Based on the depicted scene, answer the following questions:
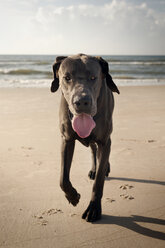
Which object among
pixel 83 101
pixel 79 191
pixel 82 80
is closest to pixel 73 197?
pixel 79 191

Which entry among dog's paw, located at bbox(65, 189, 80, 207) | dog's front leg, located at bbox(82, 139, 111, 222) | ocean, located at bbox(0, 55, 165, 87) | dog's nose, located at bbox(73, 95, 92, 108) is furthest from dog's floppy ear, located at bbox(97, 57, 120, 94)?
ocean, located at bbox(0, 55, 165, 87)

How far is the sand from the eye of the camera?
2564 mm

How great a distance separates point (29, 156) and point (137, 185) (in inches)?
67.5

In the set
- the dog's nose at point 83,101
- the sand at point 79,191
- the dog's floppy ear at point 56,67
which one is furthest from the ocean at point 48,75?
the dog's nose at point 83,101

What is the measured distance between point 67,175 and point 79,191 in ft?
2.10

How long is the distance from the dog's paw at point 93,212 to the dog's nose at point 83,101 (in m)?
0.96

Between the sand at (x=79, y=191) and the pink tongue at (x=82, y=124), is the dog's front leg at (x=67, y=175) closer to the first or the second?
the sand at (x=79, y=191)

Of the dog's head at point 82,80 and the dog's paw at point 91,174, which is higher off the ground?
the dog's head at point 82,80

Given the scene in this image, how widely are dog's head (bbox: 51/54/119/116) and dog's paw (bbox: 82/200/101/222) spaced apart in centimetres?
87

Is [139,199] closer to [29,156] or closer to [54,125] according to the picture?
[29,156]

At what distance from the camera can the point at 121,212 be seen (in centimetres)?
298

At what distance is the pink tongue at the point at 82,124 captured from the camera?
259 centimetres

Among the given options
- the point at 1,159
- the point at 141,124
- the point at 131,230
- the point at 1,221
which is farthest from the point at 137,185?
the point at 141,124

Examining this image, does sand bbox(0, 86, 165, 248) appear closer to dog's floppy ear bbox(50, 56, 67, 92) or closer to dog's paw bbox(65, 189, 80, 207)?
dog's paw bbox(65, 189, 80, 207)
